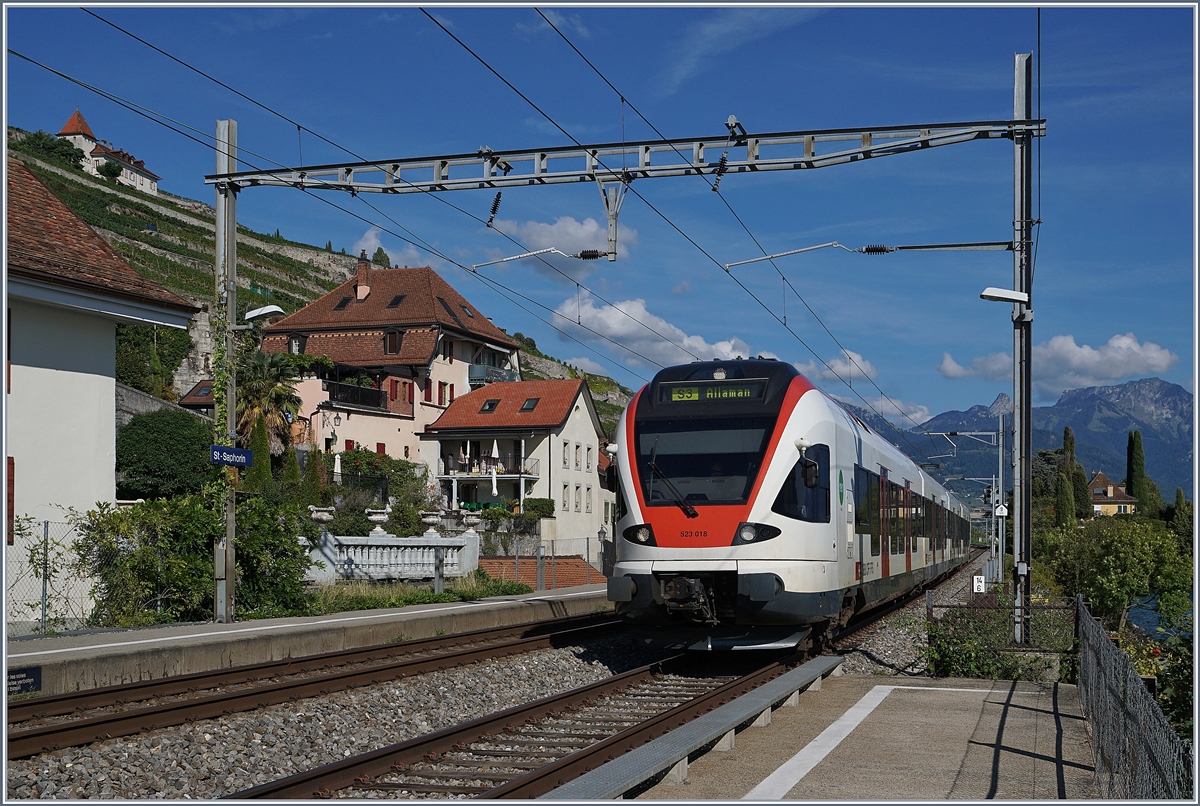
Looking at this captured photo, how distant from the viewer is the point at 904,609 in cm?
2647

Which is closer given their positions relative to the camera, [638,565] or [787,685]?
[787,685]

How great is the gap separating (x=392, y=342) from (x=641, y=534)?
54376mm

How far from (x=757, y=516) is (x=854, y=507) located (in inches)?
134

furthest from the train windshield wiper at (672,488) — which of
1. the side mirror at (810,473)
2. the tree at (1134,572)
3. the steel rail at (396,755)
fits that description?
the tree at (1134,572)

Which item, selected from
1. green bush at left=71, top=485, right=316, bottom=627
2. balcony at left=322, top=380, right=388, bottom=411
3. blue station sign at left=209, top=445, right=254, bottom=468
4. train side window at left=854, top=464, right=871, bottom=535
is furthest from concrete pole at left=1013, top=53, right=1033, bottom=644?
balcony at left=322, top=380, right=388, bottom=411

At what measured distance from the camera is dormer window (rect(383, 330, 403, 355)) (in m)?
66.4

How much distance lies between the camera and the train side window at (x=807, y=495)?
13.8 meters

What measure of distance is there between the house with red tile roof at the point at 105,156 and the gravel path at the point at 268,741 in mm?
140914

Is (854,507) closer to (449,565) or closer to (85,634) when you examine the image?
(85,634)

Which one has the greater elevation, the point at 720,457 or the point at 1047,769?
the point at 720,457

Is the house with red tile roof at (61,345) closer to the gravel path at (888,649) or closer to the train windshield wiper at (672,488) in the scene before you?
the train windshield wiper at (672,488)

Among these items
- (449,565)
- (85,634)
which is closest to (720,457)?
(85,634)

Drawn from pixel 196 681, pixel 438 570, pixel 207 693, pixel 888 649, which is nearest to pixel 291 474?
pixel 438 570

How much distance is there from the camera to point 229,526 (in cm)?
1805
